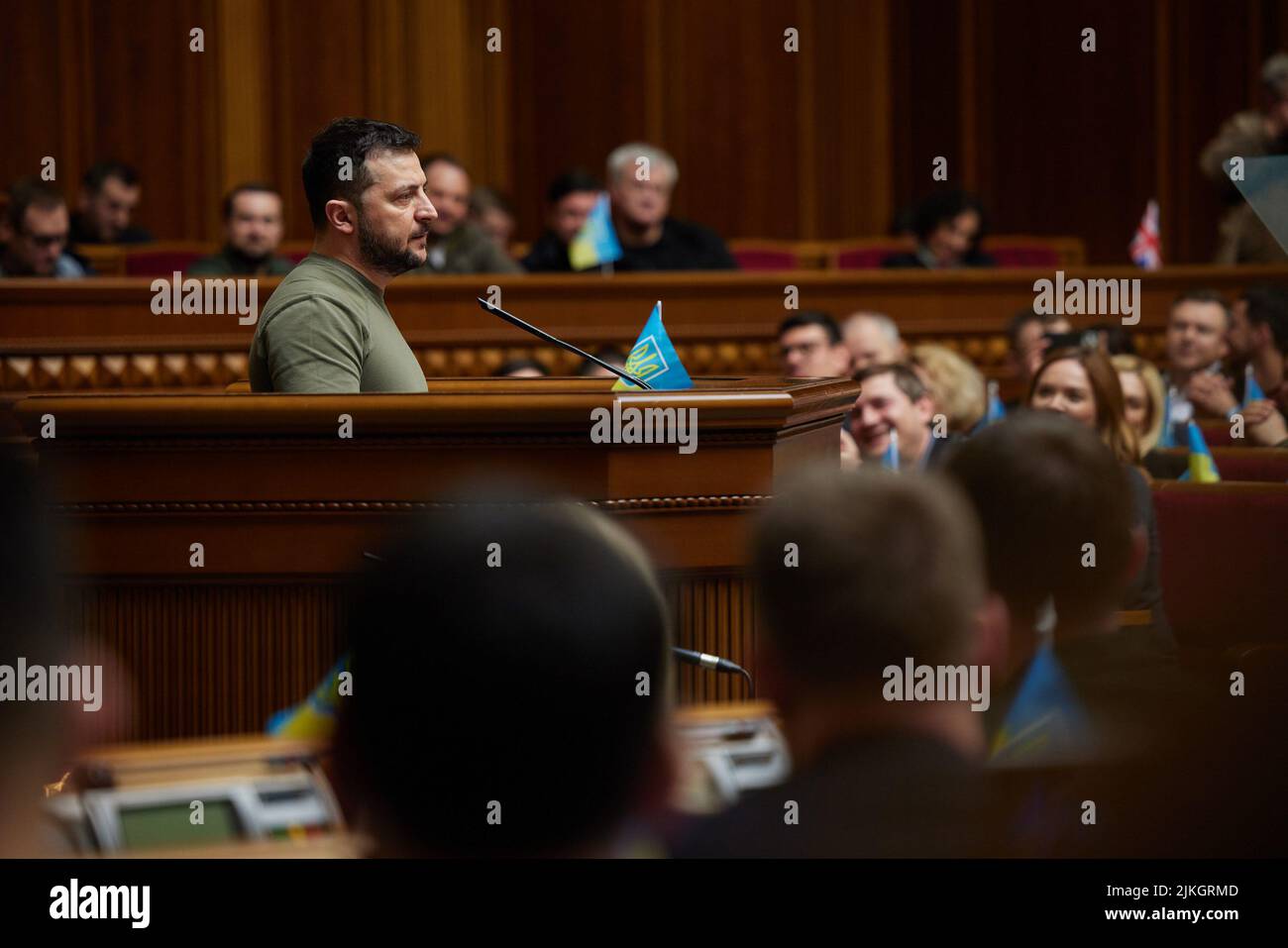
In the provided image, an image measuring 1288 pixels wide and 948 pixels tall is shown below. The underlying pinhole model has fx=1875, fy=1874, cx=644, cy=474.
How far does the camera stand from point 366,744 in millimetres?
1345

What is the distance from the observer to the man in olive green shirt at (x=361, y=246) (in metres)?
3.30

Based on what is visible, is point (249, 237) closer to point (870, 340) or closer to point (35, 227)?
point (35, 227)

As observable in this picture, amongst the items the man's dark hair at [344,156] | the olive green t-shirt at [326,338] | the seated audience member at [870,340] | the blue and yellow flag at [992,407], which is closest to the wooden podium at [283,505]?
the olive green t-shirt at [326,338]

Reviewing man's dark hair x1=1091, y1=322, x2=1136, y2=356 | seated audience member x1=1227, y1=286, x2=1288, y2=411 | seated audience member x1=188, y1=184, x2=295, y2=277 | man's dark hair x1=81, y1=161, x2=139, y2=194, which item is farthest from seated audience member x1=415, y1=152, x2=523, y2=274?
seated audience member x1=1227, y1=286, x2=1288, y2=411

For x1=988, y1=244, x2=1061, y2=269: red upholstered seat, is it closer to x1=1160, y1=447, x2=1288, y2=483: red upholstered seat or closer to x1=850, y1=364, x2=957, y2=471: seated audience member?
x1=850, y1=364, x2=957, y2=471: seated audience member

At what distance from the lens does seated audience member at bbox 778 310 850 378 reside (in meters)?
5.67

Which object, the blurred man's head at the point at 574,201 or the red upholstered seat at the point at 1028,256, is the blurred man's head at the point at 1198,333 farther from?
the red upholstered seat at the point at 1028,256

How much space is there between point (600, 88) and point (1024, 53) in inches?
97.3

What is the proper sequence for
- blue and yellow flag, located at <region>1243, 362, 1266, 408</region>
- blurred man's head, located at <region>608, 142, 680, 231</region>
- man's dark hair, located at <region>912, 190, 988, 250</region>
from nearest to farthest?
blue and yellow flag, located at <region>1243, 362, 1266, 408</region> < blurred man's head, located at <region>608, 142, 680, 231</region> < man's dark hair, located at <region>912, 190, 988, 250</region>

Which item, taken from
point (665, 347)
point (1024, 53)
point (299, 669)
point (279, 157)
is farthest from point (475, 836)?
point (1024, 53)

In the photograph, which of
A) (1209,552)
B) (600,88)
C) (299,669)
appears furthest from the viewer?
Result: (600,88)

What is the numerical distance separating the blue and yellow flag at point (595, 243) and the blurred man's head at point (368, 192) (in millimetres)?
3413

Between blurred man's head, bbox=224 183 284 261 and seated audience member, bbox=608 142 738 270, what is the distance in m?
1.27
